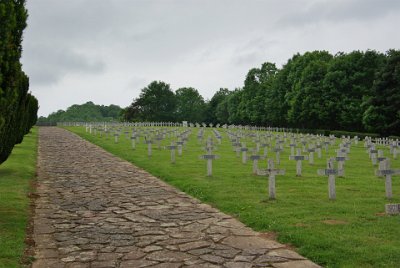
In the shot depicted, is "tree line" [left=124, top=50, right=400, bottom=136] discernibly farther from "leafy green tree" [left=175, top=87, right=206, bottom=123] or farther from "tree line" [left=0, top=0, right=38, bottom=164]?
"tree line" [left=0, top=0, right=38, bottom=164]

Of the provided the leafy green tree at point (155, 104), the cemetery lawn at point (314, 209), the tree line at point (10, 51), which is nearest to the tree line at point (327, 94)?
the leafy green tree at point (155, 104)

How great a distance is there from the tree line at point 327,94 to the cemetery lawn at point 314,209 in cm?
2388

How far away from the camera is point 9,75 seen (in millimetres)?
9078

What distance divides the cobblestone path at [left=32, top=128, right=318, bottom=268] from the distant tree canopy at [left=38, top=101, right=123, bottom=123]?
115 m

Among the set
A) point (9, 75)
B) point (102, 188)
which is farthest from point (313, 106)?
point (9, 75)

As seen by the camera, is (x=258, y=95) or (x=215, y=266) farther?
(x=258, y=95)

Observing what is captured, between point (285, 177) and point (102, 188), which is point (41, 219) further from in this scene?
point (285, 177)

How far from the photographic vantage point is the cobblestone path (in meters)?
6.15

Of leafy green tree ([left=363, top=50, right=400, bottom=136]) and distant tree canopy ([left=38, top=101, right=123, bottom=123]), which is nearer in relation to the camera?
leafy green tree ([left=363, top=50, right=400, bottom=136])

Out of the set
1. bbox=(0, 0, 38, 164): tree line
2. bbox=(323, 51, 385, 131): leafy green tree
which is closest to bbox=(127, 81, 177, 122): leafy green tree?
→ bbox=(323, 51, 385, 131): leafy green tree

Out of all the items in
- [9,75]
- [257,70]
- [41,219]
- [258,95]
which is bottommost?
[41,219]

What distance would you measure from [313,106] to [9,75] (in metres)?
48.8

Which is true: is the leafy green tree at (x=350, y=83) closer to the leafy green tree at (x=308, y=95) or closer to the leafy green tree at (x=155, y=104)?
the leafy green tree at (x=308, y=95)

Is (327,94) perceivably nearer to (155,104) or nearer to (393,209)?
(393,209)
